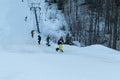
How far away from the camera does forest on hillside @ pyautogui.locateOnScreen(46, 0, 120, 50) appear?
186ft

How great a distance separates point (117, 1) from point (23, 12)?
15.4 m

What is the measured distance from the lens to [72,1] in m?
64.9

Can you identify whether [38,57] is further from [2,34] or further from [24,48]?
[2,34]

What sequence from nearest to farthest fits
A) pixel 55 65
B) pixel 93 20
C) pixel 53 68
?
pixel 53 68 → pixel 55 65 → pixel 93 20

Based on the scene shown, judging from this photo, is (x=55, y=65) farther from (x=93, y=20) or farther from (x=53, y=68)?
(x=93, y=20)

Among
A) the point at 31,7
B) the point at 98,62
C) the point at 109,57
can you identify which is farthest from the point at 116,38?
the point at 98,62

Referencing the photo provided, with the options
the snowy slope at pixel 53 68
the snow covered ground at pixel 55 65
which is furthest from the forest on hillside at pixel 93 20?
the snowy slope at pixel 53 68

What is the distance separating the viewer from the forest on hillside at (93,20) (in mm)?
56806

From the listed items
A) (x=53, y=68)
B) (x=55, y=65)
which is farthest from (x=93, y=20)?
(x=53, y=68)

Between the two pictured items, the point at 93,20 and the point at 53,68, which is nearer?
the point at 53,68

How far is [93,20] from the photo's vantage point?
6128 cm

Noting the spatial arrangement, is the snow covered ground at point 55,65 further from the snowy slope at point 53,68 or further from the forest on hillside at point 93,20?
→ the forest on hillside at point 93,20

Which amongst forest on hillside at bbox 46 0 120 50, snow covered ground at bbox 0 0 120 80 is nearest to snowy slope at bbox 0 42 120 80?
snow covered ground at bbox 0 0 120 80

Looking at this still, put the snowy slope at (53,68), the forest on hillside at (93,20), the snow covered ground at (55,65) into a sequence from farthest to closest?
the forest on hillside at (93,20)
the snow covered ground at (55,65)
the snowy slope at (53,68)
